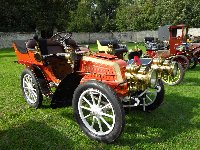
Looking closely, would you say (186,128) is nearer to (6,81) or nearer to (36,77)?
(36,77)

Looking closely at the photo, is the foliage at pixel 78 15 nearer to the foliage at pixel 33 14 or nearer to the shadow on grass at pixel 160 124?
the foliage at pixel 33 14

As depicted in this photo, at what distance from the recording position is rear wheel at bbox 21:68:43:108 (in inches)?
235

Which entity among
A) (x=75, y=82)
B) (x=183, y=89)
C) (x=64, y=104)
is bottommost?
(x=183, y=89)

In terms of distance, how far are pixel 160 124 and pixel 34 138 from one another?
2.17m

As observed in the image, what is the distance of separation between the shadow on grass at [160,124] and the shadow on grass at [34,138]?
0.87 meters

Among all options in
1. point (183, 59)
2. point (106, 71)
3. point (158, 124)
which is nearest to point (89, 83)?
point (106, 71)

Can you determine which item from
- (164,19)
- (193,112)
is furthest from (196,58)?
(164,19)

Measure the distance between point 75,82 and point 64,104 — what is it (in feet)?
1.44

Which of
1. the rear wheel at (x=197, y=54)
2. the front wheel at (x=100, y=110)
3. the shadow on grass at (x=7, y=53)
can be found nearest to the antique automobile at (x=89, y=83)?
the front wheel at (x=100, y=110)

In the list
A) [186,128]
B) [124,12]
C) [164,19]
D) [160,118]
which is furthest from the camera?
[124,12]

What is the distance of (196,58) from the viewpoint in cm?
1128

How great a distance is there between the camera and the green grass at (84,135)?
4.44m

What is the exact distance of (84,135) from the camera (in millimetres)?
4766

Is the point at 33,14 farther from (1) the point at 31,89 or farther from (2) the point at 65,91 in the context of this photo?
(2) the point at 65,91
